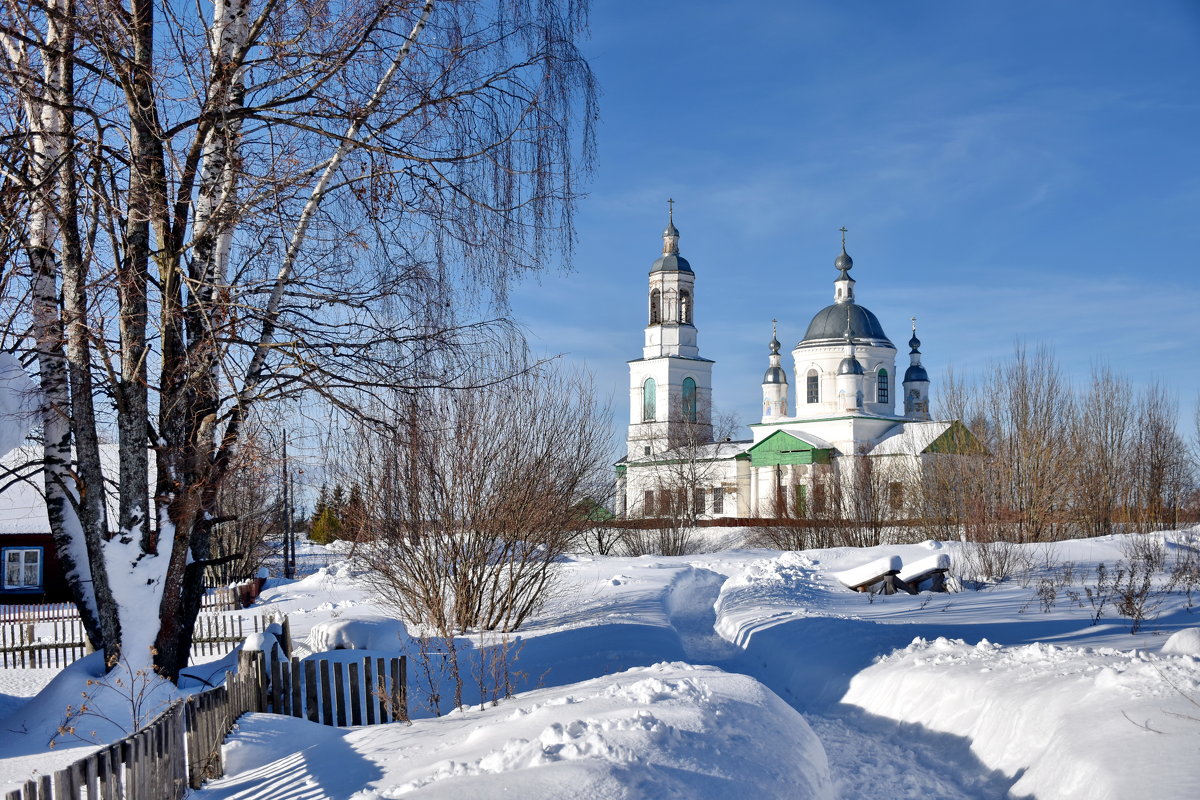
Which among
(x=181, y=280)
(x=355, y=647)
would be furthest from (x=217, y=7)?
(x=355, y=647)

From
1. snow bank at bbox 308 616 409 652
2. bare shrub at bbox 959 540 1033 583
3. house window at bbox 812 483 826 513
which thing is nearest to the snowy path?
snow bank at bbox 308 616 409 652

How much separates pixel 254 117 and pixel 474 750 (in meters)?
4.73

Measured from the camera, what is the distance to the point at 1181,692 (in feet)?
22.0

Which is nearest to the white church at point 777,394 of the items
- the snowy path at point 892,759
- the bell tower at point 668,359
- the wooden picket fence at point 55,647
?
the bell tower at point 668,359

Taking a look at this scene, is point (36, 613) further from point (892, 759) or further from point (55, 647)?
point (892, 759)

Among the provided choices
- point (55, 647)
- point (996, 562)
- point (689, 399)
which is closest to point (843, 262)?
point (689, 399)

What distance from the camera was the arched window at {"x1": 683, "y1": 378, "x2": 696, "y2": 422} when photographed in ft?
191

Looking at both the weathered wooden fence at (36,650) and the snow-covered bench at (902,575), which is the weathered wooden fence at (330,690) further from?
the snow-covered bench at (902,575)

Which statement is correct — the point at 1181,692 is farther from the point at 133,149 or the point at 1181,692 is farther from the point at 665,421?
the point at 665,421

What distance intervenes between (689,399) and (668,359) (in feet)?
15.1

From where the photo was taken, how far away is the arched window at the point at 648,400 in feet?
216

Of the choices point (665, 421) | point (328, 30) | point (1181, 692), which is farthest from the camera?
point (665, 421)

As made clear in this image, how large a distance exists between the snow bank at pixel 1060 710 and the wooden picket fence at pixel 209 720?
4817 millimetres

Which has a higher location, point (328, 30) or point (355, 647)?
point (328, 30)
